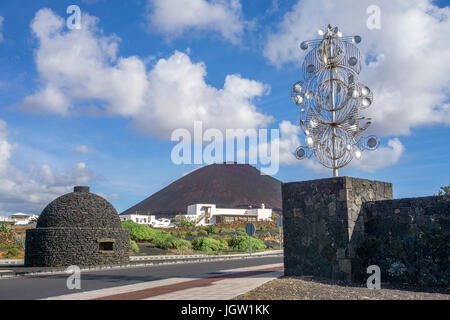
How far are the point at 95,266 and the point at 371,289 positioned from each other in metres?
14.2

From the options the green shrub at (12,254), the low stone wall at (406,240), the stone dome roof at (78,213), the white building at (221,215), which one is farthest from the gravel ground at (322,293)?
the white building at (221,215)

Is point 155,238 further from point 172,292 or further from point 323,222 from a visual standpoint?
point 172,292

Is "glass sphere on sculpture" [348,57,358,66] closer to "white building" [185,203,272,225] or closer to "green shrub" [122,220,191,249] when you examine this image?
"green shrub" [122,220,191,249]

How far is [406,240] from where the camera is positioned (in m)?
11.4

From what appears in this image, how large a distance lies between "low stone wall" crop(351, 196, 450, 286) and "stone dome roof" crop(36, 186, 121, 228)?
14.6m

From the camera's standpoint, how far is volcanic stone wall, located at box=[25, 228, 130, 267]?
67.6 feet

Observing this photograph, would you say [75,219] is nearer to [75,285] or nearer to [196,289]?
[75,285]

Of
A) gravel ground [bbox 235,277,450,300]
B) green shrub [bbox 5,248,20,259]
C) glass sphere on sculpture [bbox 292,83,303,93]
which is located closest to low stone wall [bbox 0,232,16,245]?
green shrub [bbox 5,248,20,259]

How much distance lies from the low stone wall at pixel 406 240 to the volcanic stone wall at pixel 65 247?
46.3ft

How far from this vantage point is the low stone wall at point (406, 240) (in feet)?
35.8

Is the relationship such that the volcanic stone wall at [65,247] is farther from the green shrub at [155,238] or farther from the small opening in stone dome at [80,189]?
the green shrub at [155,238]

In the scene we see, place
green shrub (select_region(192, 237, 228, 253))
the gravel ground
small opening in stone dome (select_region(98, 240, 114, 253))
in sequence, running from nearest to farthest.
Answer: the gravel ground
small opening in stone dome (select_region(98, 240, 114, 253))
green shrub (select_region(192, 237, 228, 253))

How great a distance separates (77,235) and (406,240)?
16024 mm
